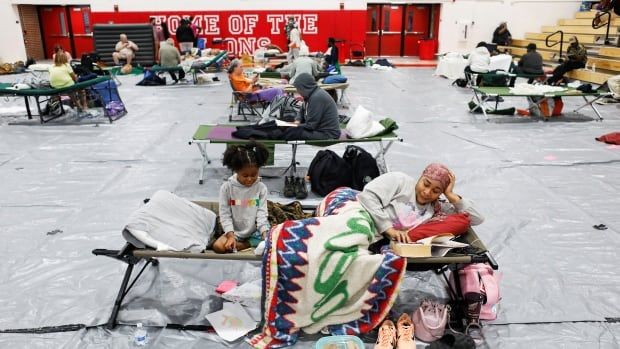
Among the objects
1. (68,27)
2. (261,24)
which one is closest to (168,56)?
(261,24)

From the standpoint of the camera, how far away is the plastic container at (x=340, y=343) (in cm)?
250

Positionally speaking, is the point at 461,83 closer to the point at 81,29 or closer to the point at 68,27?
the point at 81,29

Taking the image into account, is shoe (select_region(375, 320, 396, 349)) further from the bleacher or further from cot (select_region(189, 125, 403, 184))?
the bleacher

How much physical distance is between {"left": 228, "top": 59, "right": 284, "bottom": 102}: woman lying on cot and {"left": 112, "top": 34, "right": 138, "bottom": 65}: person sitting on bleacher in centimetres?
747

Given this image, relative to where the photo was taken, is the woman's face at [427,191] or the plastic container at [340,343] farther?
the woman's face at [427,191]

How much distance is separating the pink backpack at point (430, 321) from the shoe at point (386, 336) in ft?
0.47

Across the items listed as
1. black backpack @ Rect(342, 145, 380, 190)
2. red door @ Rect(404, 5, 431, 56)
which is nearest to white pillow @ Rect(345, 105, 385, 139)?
black backpack @ Rect(342, 145, 380, 190)

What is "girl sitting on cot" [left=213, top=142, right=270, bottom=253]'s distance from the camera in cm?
296

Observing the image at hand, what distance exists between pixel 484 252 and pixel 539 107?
596cm

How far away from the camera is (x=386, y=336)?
254cm

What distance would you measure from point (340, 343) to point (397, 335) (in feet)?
1.02

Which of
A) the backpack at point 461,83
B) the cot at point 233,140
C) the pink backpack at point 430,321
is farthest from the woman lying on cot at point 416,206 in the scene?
the backpack at point 461,83

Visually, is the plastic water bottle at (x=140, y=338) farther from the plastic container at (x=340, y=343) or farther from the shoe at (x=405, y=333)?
the shoe at (x=405, y=333)

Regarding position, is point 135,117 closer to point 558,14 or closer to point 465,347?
point 465,347
